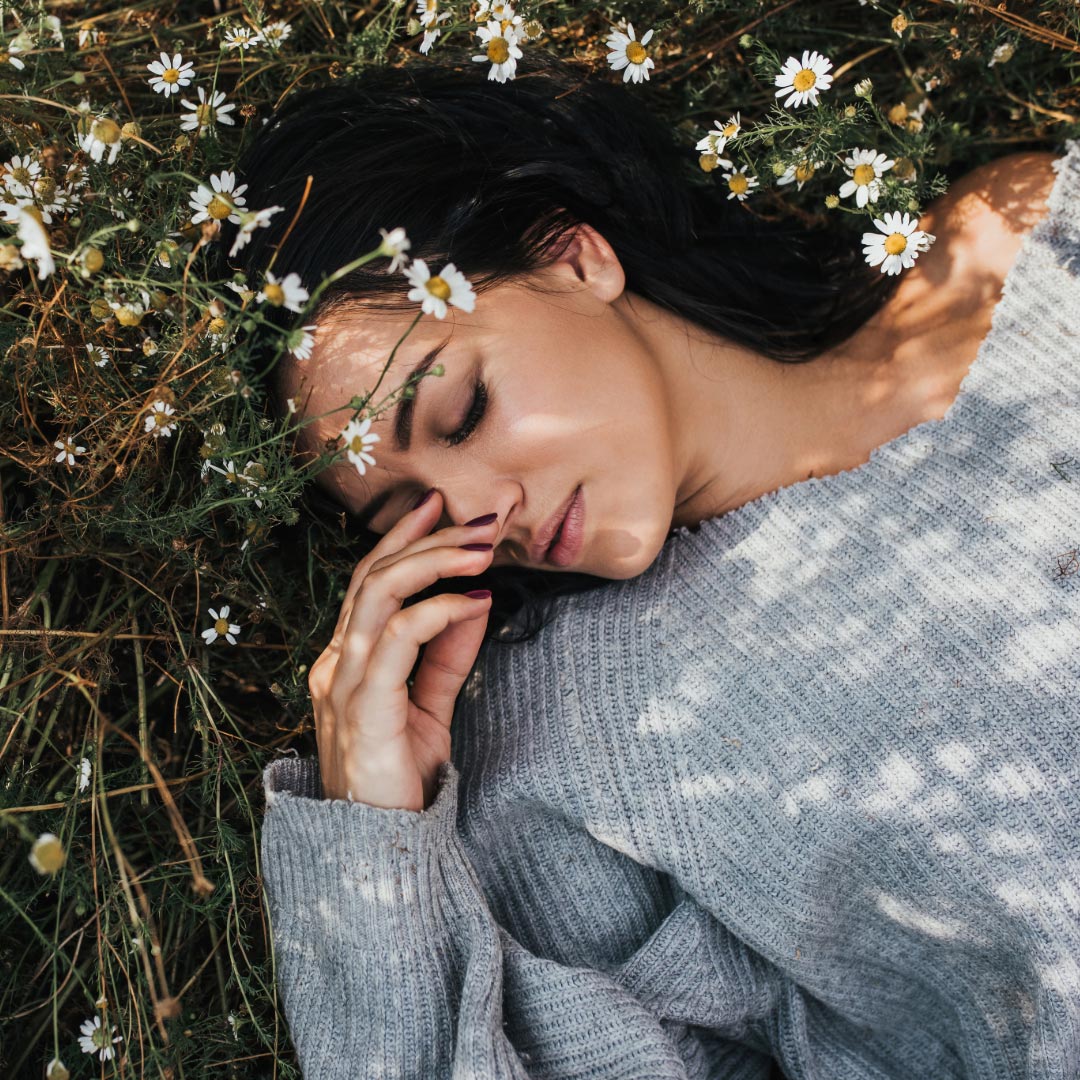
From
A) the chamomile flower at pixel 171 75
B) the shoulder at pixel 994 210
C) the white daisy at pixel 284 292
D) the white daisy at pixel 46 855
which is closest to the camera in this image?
the white daisy at pixel 46 855

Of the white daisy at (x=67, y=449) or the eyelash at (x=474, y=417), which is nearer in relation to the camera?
the eyelash at (x=474, y=417)

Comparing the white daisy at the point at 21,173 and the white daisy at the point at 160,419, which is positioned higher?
the white daisy at the point at 21,173

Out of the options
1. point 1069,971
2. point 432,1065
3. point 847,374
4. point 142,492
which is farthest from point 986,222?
point 432,1065

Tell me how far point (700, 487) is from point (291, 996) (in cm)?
124

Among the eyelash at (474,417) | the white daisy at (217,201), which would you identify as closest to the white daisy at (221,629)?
the eyelash at (474,417)

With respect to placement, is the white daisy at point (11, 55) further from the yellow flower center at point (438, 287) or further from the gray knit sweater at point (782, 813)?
the gray knit sweater at point (782, 813)

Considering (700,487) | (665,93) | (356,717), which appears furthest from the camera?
(665,93)

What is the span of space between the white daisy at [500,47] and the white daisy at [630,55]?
250 millimetres

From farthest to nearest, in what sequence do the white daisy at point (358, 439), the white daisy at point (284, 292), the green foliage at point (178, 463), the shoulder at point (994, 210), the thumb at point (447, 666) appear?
the shoulder at point (994, 210)
the thumb at point (447, 666)
the green foliage at point (178, 463)
the white daisy at point (358, 439)
the white daisy at point (284, 292)

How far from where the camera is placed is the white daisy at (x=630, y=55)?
1.94m

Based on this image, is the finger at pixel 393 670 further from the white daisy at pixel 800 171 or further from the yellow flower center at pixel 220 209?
the white daisy at pixel 800 171

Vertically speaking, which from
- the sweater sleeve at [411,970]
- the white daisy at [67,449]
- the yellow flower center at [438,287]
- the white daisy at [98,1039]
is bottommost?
the white daisy at [98,1039]

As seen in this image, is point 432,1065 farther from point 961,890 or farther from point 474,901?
point 961,890

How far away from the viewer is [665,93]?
251 cm
